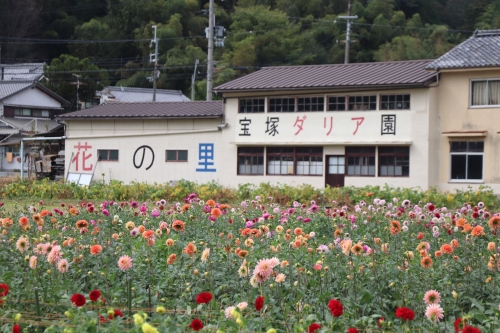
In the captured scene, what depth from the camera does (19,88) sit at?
1732 inches

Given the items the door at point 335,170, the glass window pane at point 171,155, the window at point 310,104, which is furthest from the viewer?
the glass window pane at point 171,155

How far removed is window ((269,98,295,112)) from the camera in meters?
24.4

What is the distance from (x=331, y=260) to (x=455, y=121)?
664 inches

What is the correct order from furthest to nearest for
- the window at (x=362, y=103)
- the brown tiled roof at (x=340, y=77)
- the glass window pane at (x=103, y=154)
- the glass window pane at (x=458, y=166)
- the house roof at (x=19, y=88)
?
1. the house roof at (x=19, y=88)
2. the glass window pane at (x=103, y=154)
3. the window at (x=362, y=103)
4. the brown tiled roof at (x=340, y=77)
5. the glass window pane at (x=458, y=166)

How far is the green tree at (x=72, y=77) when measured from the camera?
47156 millimetres

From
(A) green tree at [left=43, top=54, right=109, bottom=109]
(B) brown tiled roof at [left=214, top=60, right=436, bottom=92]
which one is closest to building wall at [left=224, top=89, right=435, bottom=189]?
(B) brown tiled roof at [left=214, top=60, right=436, bottom=92]

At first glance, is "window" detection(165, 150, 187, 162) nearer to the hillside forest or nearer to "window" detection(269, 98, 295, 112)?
"window" detection(269, 98, 295, 112)

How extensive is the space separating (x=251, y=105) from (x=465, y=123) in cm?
701

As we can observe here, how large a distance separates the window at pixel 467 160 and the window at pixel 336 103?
359cm

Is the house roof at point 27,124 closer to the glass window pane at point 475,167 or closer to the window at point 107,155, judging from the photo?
the window at point 107,155

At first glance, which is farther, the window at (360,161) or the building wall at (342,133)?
the window at (360,161)

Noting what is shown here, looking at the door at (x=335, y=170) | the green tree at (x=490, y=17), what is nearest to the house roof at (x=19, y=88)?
the door at (x=335, y=170)

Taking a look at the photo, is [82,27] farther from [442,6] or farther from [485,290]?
[485,290]

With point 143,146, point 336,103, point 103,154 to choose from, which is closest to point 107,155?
point 103,154
